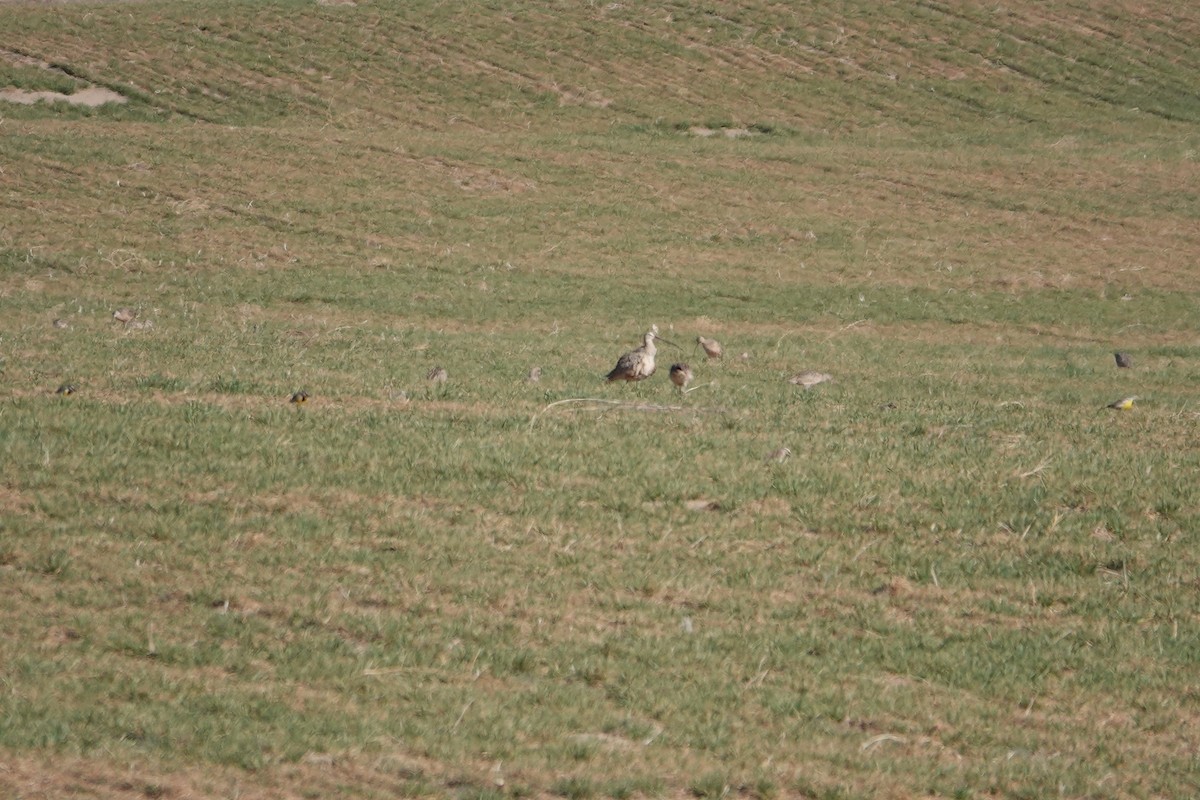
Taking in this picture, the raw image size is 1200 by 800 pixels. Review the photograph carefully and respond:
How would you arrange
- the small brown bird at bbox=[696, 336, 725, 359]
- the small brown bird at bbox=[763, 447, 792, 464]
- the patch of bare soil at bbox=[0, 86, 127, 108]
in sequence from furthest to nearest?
the patch of bare soil at bbox=[0, 86, 127, 108], the small brown bird at bbox=[696, 336, 725, 359], the small brown bird at bbox=[763, 447, 792, 464]

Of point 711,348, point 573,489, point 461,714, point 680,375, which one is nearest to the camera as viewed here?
point 461,714

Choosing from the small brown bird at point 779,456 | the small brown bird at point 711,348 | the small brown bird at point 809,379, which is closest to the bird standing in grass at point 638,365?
the small brown bird at point 809,379

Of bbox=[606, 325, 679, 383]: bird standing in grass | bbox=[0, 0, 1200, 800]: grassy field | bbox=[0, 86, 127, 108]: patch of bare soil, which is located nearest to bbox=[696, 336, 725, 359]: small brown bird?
bbox=[0, 0, 1200, 800]: grassy field

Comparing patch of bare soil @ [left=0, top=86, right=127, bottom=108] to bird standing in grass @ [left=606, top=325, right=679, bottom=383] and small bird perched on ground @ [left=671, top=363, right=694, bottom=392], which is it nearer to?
bird standing in grass @ [left=606, top=325, right=679, bottom=383]

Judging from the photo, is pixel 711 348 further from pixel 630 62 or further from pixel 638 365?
pixel 630 62

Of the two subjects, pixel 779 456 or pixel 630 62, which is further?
pixel 630 62

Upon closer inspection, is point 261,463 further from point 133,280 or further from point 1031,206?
point 1031,206

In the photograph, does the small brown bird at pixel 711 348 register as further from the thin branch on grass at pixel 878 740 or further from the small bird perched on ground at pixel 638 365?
the thin branch on grass at pixel 878 740

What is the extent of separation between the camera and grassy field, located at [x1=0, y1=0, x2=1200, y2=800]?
6164mm

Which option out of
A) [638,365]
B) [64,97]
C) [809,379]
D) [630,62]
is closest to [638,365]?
[638,365]

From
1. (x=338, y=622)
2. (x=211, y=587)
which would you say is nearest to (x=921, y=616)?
(x=338, y=622)

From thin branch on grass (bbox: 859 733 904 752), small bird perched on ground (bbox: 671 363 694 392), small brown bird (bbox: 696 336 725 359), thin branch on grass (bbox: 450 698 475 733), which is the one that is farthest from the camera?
small brown bird (bbox: 696 336 725 359)

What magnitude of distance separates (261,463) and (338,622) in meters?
2.39

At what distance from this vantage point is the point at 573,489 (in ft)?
30.8
